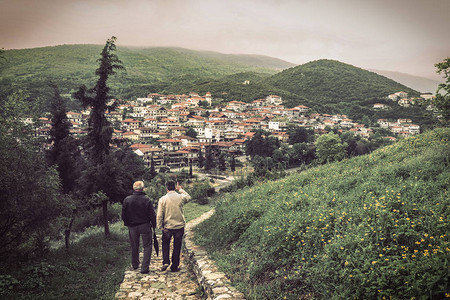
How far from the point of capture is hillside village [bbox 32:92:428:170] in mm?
65188

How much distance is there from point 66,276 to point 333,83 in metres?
147

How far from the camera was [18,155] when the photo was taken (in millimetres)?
5734

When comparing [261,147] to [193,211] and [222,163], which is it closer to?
[222,163]

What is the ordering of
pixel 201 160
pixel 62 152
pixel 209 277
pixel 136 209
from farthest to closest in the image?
pixel 201 160 → pixel 62 152 → pixel 136 209 → pixel 209 277

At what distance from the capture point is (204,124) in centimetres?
8850

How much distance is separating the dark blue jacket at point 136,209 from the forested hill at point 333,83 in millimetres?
124211

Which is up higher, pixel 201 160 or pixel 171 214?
pixel 171 214

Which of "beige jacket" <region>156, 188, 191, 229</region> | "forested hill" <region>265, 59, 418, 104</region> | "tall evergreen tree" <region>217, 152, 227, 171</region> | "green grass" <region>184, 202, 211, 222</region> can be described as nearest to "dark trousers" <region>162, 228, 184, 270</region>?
"beige jacket" <region>156, 188, 191, 229</region>

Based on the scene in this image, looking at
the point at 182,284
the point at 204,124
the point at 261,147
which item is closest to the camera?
the point at 182,284

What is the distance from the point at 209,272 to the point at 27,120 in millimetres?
5876

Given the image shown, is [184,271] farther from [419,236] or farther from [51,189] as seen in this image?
[419,236]

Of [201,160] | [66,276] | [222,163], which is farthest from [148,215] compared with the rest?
[201,160]

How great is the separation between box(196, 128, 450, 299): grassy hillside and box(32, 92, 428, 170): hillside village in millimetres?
50642

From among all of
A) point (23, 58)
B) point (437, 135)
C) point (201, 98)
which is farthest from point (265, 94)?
point (23, 58)
